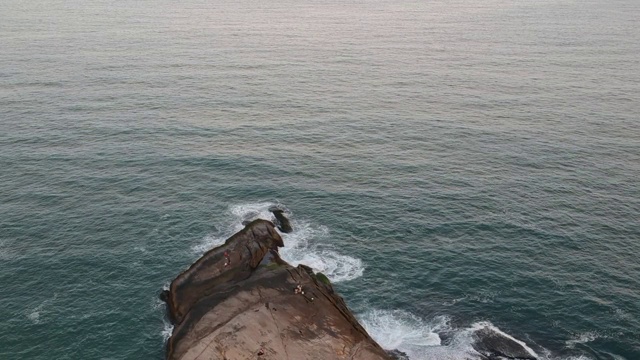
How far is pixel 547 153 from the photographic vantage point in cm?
A: 12112

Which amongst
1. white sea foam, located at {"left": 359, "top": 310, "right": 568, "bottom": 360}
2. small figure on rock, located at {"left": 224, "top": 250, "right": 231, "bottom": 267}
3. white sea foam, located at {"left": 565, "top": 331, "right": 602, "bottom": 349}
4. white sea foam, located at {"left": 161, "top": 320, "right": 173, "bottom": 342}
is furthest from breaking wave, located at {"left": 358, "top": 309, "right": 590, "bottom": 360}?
white sea foam, located at {"left": 161, "top": 320, "right": 173, "bottom": 342}

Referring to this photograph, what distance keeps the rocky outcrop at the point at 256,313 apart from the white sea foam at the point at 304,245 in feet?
15.8

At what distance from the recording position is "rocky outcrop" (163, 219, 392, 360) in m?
63.6

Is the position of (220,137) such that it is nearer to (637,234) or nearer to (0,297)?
(0,297)

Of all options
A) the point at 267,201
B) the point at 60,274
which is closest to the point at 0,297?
the point at 60,274

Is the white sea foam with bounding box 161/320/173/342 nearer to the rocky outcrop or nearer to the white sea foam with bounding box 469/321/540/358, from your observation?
the rocky outcrop

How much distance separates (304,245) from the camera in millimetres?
90812

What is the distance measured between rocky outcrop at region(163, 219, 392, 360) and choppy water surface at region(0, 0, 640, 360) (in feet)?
15.8

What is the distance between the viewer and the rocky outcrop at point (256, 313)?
63562mm

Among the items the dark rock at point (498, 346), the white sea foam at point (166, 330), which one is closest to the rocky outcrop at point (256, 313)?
the white sea foam at point (166, 330)

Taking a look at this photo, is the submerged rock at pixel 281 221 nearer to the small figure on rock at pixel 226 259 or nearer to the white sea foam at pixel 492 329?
the small figure on rock at pixel 226 259

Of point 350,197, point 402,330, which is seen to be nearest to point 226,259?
point 402,330

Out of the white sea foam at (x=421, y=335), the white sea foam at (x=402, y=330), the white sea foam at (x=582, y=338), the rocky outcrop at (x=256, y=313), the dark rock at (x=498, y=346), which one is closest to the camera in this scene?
the rocky outcrop at (x=256, y=313)

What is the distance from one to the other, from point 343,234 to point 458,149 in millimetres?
43747
